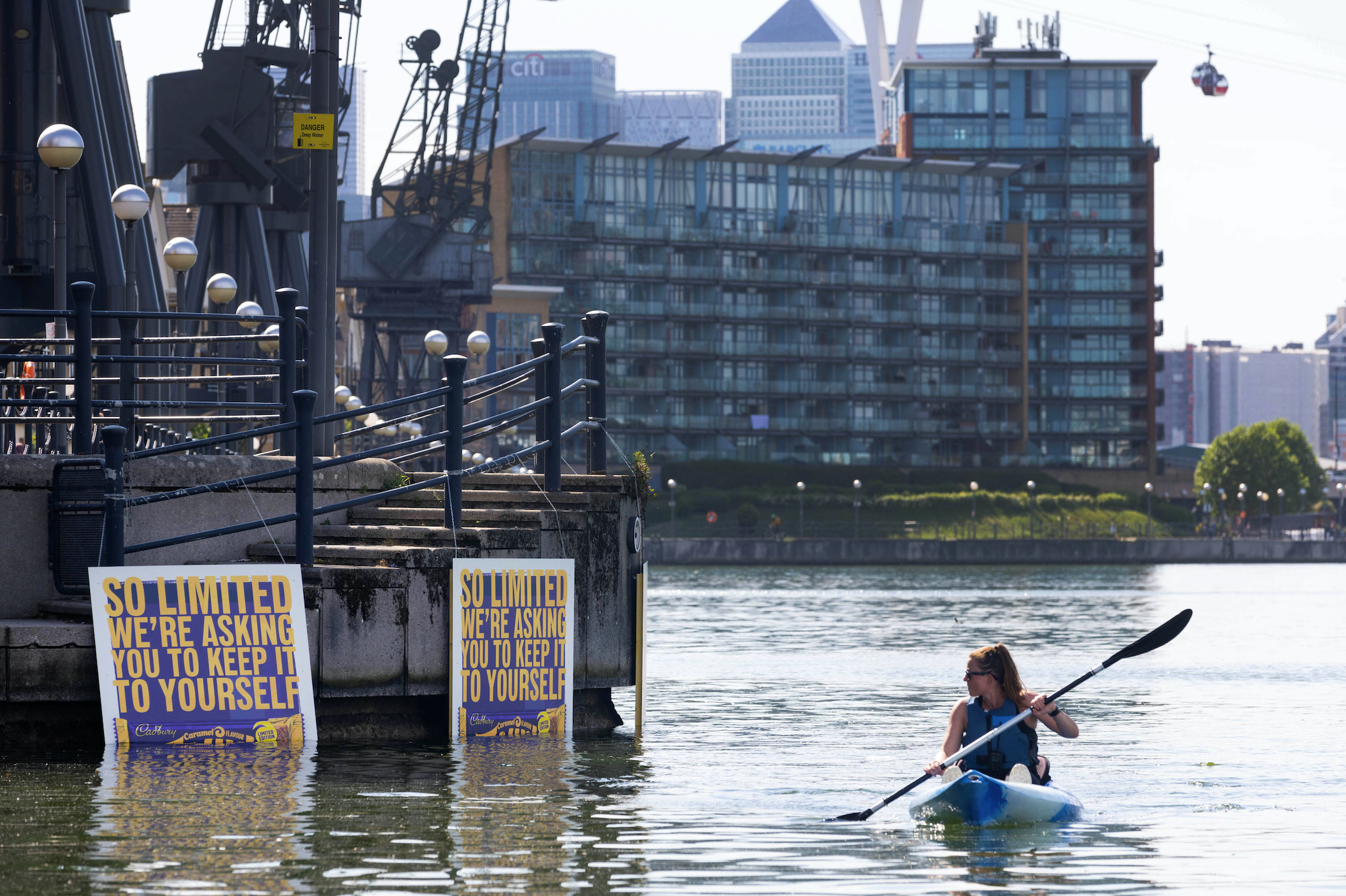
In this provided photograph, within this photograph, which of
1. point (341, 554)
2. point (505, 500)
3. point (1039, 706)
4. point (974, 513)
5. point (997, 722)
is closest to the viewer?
point (1039, 706)

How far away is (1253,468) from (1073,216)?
79.1 ft

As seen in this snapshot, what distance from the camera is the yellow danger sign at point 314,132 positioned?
1900cm

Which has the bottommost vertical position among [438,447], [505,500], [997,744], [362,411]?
[997,744]

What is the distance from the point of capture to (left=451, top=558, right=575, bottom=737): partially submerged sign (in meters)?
15.6

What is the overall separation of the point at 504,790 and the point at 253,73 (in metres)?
30.6

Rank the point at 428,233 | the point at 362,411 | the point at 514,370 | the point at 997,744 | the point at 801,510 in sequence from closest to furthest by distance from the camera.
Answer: the point at 997,744 < the point at 362,411 < the point at 514,370 < the point at 428,233 < the point at 801,510

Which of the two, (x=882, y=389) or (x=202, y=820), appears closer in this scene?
(x=202, y=820)

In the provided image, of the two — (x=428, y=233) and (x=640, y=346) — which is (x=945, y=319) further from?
(x=428, y=233)

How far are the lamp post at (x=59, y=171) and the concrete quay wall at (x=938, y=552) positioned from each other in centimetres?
9235

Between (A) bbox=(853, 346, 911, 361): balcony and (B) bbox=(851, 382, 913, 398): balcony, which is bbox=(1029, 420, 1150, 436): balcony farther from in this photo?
(A) bbox=(853, 346, 911, 361): balcony

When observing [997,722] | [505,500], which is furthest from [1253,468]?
[997,722]

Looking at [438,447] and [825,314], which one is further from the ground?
[825,314]

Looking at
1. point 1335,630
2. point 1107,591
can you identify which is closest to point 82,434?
point 1335,630

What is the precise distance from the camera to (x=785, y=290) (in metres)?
142
